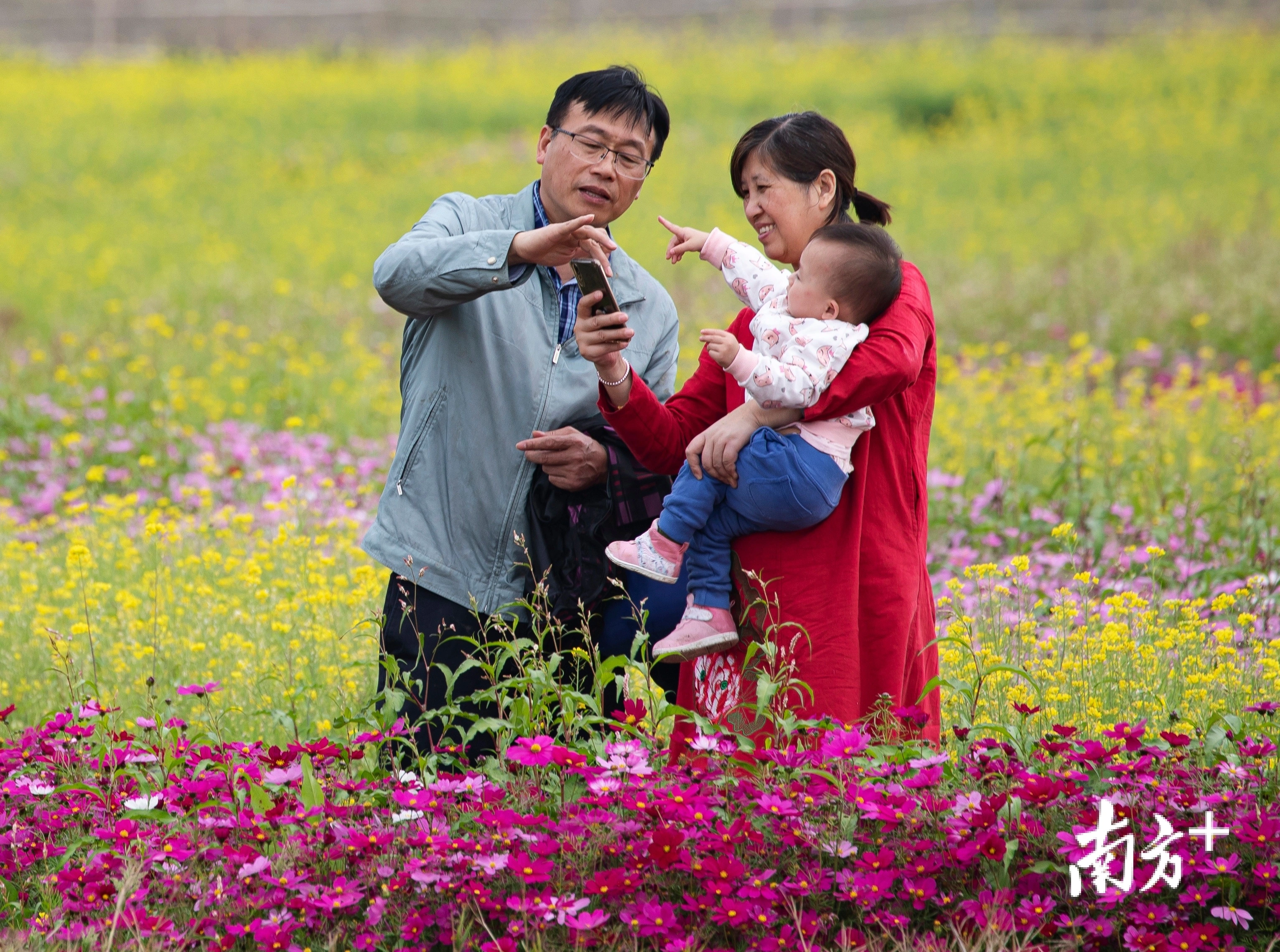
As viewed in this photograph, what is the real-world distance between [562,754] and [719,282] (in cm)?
848

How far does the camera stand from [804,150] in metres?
2.56

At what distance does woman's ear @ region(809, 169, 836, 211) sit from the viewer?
102 inches

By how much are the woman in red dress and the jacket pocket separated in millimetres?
430

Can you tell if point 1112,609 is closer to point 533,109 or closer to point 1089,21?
point 533,109

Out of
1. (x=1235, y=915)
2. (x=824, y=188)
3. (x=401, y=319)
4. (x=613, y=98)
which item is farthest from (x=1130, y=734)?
(x=401, y=319)

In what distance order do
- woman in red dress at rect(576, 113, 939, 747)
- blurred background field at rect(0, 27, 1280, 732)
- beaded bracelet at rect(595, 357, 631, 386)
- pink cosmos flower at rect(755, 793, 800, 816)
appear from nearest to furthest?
pink cosmos flower at rect(755, 793, 800, 816) < woman in red dress at rect(576, 113, 939, 747) < beaded bracelet at rect(595, 357, 631, 386) < blurred background field at rect(0, 27, 1280, 732)

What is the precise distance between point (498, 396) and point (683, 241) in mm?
558

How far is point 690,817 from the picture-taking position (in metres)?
2.24

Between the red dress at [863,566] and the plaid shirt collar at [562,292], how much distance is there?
0.49 m

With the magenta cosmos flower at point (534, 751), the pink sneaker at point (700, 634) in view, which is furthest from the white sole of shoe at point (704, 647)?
the magenta cosmos flower at point (534, 751)

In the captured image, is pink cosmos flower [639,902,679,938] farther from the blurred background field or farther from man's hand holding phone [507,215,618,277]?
man's hand holding phone [507,215,618,277]

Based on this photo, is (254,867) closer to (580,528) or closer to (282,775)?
(282,775)

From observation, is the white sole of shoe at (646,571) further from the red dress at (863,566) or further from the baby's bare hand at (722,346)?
the baby's bare hand at (722,346)

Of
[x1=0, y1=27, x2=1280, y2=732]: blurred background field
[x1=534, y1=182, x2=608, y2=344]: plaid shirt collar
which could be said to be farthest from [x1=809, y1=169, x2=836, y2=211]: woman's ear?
[x1=0, y1=27, x2=1280, y2=732]: blurred background field
